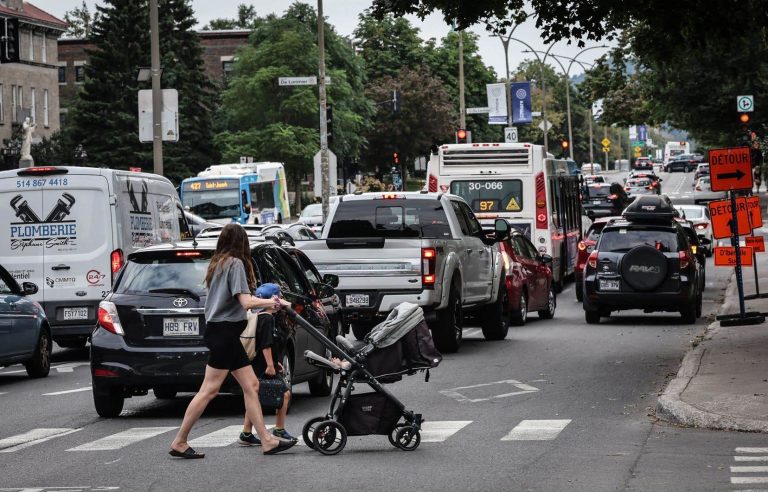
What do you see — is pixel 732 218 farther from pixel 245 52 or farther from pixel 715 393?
pixel 245 52

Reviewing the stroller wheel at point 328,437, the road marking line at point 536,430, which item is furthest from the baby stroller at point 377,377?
the road marking line at point 536,430

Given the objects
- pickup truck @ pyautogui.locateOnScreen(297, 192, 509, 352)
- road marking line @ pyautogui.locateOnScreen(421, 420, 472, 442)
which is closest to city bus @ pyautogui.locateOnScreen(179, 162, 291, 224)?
pickup truck @ pyautogui.locateOnScreen(297, 192, 509, 352)

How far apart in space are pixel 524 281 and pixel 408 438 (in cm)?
1372

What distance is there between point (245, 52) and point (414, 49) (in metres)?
29.2

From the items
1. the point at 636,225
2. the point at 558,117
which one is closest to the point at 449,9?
the point at 636,225

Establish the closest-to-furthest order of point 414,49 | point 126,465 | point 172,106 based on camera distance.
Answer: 1. point 126,465
2. point 172,106
3. point 414,49

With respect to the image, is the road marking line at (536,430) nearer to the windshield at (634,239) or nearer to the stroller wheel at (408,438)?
the stroller wheel at (408,438)

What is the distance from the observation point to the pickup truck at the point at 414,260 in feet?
61.1

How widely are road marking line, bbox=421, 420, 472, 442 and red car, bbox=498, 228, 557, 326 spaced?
32.5 ft

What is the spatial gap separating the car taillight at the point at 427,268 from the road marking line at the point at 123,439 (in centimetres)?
638

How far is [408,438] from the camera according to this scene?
10.8m

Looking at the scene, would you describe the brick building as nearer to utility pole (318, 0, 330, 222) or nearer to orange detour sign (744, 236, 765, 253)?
utility pole (318, 0, 330, 222)

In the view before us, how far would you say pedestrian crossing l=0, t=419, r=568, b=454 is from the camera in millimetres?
11547

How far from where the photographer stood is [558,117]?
155000mm
